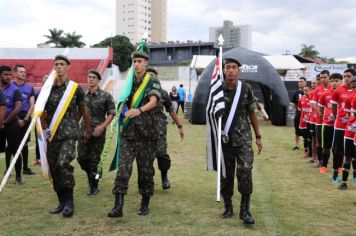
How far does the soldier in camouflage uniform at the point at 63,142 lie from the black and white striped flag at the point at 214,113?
1674 mm

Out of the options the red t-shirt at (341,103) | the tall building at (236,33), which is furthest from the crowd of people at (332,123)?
the tall building at (236,33)

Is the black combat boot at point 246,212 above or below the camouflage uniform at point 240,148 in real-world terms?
below

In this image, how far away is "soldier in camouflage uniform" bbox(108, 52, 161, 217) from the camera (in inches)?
200

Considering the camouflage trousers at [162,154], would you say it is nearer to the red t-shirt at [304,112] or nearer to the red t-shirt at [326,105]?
the red t-shirt at [326,105]

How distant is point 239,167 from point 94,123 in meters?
2.45

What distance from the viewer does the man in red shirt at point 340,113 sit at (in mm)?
7082

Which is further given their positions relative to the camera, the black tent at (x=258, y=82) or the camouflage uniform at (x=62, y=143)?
the black tent at (x=258, y=82)

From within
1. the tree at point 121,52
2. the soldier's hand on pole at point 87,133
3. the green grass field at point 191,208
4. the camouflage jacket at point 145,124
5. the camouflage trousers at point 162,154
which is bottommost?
the green grass field at point 191,208

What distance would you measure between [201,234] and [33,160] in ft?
20.2

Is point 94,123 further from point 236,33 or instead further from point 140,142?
point 236,33

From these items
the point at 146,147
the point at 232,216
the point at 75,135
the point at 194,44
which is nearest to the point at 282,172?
the point at 232,216

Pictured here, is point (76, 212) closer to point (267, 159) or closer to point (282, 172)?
point (282, 172)

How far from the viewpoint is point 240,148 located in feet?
16.5

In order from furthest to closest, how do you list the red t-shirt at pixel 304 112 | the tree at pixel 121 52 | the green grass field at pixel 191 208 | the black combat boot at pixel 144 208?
1. the tree at pixel 121 52
2. the red t-shirt at pixel 304 112
3. the black combat boot at pixel 144 208
4. the green grass field at pixel 191 208
